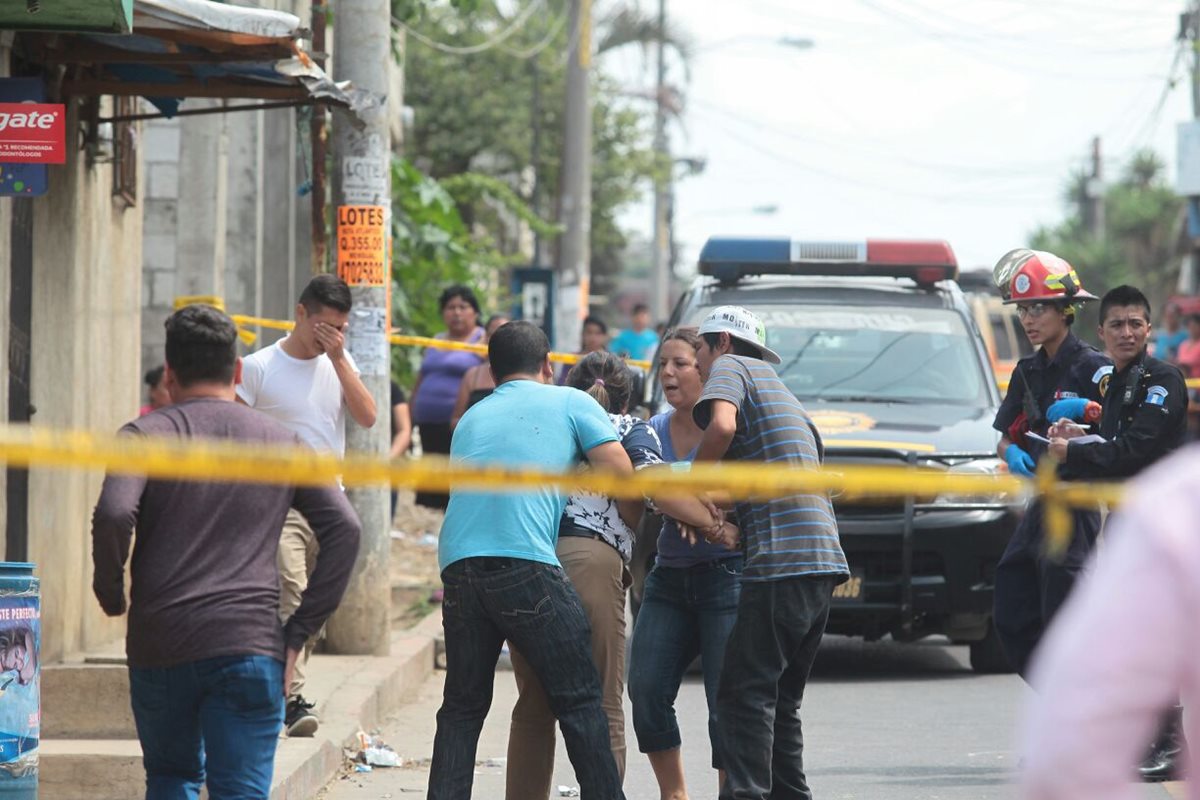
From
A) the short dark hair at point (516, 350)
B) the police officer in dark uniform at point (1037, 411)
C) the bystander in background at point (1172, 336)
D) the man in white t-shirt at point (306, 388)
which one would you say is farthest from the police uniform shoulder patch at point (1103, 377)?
the bystander in background at point (1172, 336)

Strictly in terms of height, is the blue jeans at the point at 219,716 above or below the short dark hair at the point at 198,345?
below

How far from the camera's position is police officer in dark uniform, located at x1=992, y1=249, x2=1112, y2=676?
22.8 feet

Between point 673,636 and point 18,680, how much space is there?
88.9 inches

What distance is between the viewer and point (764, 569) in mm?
6027

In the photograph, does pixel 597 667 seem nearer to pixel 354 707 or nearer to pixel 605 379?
pixel 605 379

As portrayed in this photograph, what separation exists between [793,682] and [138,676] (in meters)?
2.43

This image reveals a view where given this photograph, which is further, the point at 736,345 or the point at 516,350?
the point at 736,345

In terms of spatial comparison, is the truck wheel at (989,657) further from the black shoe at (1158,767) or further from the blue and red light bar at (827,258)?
the black shoe at (1158,767)

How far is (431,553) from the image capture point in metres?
15.5

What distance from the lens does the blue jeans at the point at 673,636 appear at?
6523 millimetres

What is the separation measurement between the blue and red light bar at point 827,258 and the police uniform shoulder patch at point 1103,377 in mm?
4170

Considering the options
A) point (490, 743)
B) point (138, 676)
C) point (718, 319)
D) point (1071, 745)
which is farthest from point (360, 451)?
point (1071, 745)

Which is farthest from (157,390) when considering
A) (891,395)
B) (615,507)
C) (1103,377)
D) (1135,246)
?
(1135,246)

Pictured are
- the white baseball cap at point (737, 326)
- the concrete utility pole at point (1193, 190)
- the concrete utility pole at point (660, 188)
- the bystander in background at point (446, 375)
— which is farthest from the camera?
the concrete utility pole at point (660, 188)
